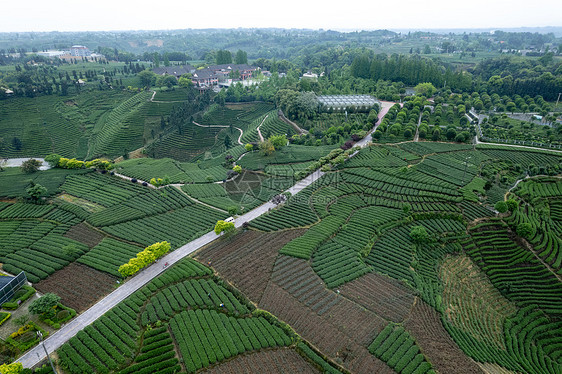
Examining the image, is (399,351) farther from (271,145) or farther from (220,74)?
(220,74)

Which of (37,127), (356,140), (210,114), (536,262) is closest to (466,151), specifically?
(356,140)

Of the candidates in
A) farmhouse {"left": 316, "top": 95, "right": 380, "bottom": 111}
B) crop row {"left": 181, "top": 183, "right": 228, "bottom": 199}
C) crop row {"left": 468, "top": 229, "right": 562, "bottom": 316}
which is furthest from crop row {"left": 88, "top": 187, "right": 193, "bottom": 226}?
farmhouse {"left": 316, "top": 95, "right": 380, "bottom": 111}

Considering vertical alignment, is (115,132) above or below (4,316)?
above

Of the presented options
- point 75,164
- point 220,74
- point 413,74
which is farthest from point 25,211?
point 413,74

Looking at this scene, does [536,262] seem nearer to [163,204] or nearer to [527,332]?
[527,332]

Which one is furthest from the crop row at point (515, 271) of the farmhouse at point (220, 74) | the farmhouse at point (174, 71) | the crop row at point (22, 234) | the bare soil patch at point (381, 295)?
the farmhouse at point (174, 71)

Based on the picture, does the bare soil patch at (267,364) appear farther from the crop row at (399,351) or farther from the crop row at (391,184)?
the crop row at (391,184)

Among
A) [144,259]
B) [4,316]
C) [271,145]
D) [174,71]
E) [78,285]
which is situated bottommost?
[78,285]
